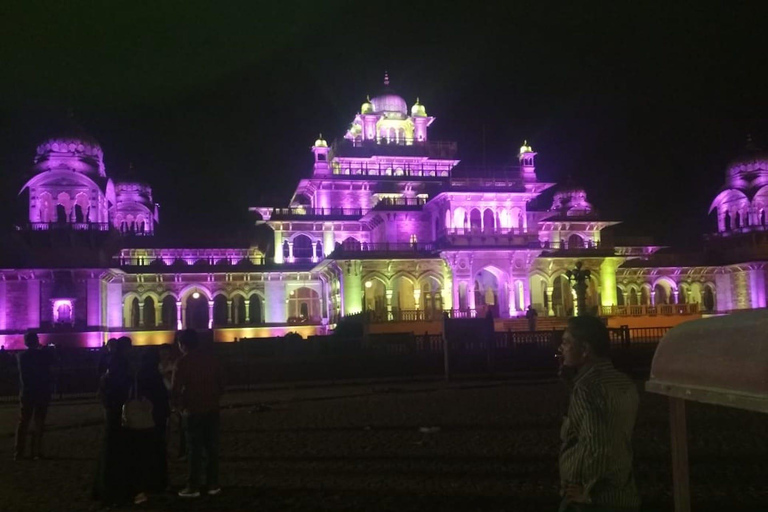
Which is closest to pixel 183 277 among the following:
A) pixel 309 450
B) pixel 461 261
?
pixel 461 261

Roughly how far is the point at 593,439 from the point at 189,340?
5716 mm

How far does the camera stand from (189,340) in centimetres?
844

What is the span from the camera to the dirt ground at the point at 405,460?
7727mm

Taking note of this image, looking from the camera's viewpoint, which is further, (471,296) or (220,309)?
(220,309)

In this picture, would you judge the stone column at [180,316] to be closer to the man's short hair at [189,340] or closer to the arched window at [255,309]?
the arched window at [255,309]

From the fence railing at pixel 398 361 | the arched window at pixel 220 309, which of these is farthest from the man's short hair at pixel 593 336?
the arched window at pixel 220 309

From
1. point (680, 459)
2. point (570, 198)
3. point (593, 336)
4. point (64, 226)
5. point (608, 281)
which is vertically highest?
point (570, 198)

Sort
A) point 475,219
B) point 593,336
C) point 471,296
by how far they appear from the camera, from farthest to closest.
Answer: point 475,219, point 471,296, point 593,336

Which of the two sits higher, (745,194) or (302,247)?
(745,194)

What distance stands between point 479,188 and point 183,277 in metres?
19.6

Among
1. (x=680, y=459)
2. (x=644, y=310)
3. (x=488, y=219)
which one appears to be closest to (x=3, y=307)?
(x=488, y=219)

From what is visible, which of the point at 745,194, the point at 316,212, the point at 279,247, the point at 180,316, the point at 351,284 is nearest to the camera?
the point at 351,284

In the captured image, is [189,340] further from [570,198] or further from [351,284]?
[570,198]

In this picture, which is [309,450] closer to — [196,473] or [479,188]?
[196,473]
